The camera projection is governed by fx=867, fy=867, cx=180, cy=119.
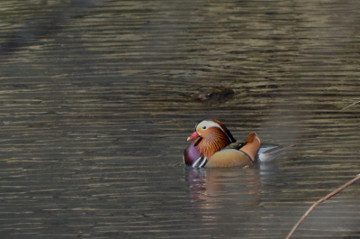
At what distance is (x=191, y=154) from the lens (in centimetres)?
604

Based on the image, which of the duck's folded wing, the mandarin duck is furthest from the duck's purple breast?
the duck's folded wing

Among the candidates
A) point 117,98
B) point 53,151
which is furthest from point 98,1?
point 117,98

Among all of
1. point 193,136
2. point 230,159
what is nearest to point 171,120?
point 193,136

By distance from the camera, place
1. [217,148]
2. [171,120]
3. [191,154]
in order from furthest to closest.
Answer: [171,120], [217,148], [191,154]

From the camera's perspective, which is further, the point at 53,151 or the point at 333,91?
the point at 333,91

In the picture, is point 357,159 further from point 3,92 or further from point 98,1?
point 98,1

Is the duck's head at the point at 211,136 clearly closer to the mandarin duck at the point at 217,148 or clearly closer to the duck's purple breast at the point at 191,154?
the mandarin duck at the point at 217,148

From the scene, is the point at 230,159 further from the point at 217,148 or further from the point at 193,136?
the point at 193,136

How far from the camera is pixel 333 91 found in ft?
25.1

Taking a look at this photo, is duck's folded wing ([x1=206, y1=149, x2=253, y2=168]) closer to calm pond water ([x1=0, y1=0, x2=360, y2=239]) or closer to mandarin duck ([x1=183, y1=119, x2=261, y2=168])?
mandarin duck ([x1=183, y1=119, x2=261, y2=168])

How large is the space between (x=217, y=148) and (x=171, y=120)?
2.62ft

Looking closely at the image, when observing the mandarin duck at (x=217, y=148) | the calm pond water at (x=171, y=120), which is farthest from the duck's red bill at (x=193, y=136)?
the calm pond water at (x=171, y=120)

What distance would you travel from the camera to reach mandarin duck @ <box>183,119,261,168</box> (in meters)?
6.07

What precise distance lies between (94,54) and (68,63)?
15.2 inches
